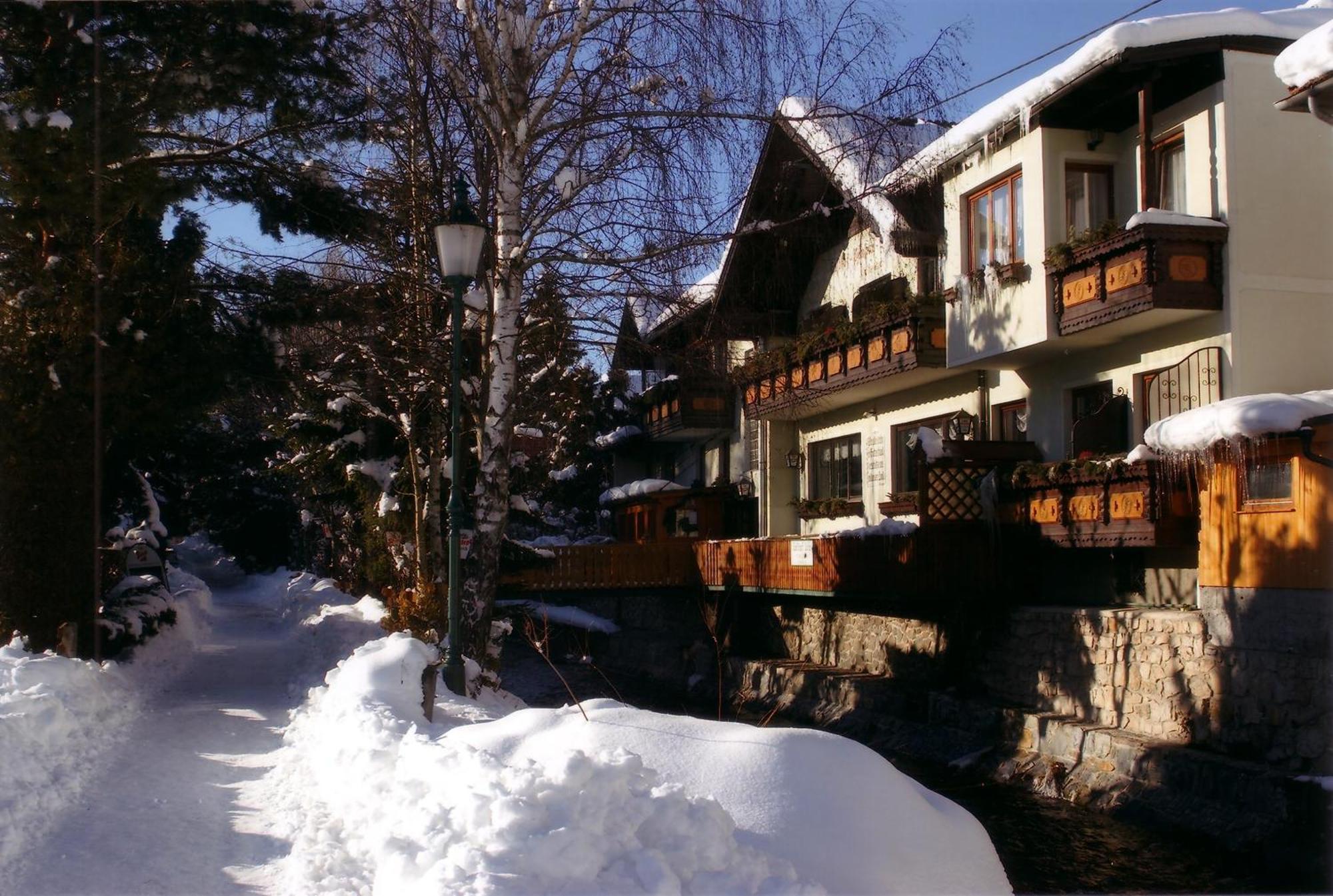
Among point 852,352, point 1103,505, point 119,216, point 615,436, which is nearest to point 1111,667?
point 1103,505

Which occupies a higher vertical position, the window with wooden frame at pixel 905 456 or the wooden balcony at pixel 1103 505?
the window with wooden frame at pixel 905 456

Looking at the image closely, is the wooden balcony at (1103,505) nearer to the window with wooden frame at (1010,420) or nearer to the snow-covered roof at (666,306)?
the window with wooden frame at (1010,420)

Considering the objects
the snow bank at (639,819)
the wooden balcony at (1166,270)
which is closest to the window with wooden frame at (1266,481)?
the wooden balcony at (1166,270)

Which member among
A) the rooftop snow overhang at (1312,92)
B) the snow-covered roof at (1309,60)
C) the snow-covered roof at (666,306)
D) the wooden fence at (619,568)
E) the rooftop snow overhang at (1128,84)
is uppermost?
the rooftop snow overhang at (1128,84)

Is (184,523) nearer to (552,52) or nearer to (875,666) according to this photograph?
(875,666)

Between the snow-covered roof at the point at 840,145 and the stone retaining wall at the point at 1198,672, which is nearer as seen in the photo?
the stone retaining wall at the point at 1198,672

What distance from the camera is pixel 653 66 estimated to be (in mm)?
11938

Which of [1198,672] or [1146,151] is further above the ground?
[1146,151]

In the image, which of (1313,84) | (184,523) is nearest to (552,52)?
(1313,84)

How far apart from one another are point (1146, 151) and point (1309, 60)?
7.57 meters

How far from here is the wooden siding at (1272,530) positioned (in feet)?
39.1

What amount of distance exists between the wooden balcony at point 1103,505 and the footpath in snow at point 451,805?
7.93 meters

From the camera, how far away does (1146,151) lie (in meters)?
15.4

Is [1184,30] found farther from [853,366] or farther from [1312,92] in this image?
[853,366]
